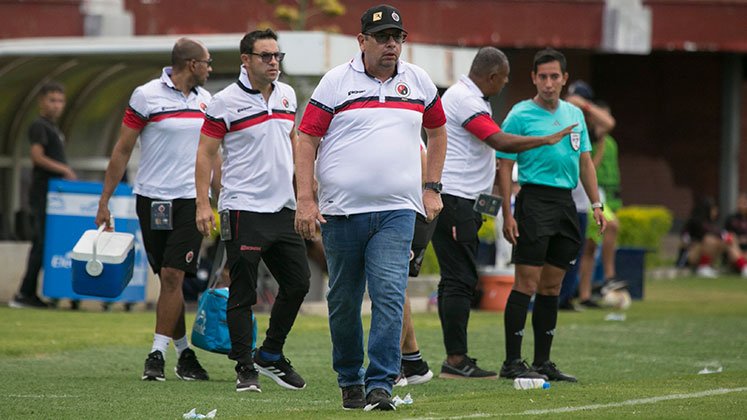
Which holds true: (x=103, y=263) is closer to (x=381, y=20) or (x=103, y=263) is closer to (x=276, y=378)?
(x=276, y=378)

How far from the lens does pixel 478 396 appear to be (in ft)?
29.3

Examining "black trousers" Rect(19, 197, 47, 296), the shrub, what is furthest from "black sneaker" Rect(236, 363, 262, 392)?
the shrub

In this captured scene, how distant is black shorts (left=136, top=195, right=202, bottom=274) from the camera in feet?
33.2

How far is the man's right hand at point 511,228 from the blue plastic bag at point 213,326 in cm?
177

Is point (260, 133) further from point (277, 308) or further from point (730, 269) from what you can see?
point (730, 269)

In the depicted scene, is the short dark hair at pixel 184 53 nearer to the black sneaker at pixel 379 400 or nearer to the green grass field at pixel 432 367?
the green grass field at pixel 432 367

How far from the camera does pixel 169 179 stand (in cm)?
1024

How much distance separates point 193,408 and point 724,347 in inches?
225

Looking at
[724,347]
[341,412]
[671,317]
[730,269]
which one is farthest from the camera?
[730,269]

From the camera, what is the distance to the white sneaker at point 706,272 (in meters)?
24.0

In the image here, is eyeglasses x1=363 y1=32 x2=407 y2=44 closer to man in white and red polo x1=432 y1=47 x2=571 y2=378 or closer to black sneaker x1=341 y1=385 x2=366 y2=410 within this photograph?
black sneaker x1=341 y1=385 x2=366 y2=410

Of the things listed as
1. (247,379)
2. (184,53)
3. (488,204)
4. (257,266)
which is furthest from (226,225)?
(488,204)

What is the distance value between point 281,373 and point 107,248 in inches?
62.2

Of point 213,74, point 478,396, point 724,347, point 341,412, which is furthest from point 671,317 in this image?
point 341,412
